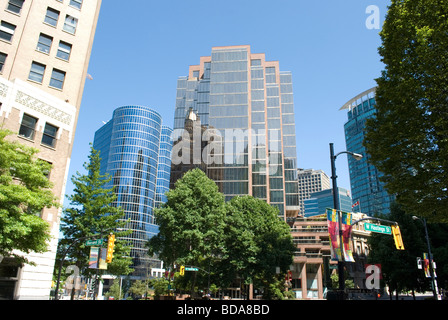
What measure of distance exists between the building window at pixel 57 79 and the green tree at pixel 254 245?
1073 inches

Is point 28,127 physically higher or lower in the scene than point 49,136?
higher

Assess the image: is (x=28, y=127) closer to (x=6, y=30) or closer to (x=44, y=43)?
(x=44, y=43)

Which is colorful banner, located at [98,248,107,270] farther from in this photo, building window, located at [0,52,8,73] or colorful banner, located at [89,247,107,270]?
building window, located at [0,52,8,73]

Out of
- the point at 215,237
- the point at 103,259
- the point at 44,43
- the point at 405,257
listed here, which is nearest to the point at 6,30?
the point at 44,43

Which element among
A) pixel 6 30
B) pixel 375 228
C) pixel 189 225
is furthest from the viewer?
pixel 189 225

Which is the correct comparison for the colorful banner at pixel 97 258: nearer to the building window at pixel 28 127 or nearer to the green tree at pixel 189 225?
the building window at pixel 28 127

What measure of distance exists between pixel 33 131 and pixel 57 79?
5.36 meters

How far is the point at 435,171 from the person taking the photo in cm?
1589

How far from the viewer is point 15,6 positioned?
25.2 metres

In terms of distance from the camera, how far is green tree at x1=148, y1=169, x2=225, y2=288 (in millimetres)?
37781

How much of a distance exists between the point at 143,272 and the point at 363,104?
164241 mm

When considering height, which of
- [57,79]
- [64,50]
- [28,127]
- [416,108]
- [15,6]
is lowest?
[416,108]

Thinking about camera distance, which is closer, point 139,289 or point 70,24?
point 70,24
